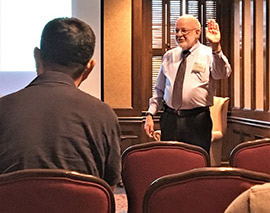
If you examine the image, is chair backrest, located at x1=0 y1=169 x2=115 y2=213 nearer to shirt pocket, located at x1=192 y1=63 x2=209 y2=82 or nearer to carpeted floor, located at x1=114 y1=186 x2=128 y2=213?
shirt pocket, located at x1=192 y1=63 x2=209 y2=82

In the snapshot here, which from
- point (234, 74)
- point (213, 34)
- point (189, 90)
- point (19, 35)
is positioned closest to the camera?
point (213, 34)

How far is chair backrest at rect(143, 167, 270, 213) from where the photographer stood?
1.27 m

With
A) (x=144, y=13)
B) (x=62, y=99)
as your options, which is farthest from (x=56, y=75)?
(x=144, y=13)

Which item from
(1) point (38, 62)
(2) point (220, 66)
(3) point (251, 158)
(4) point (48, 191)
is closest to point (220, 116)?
(2) point (220, 66)

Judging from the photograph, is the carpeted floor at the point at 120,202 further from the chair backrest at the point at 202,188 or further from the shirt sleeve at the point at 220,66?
the chair backrest at the point at 202,188

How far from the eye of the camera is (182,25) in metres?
3.57

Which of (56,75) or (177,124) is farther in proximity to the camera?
(177,124)

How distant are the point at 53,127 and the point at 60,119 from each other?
3 centimetres

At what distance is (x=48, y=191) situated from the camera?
4.09 feet

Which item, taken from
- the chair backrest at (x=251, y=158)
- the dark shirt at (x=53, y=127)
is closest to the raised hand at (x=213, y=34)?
the chair backrest at (x=251, y=158)

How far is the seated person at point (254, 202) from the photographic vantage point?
858 mm

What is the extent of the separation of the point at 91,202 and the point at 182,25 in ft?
8.17

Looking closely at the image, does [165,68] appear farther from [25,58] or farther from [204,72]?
[25,58]

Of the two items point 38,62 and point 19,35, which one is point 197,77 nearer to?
point 38,62
